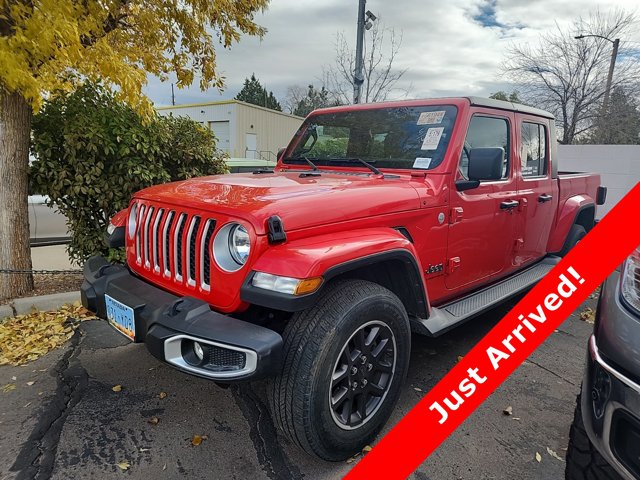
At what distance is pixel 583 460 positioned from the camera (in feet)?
5.67

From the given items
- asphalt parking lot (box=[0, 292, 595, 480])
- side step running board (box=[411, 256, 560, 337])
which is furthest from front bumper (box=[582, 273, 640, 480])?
side step running board (box=[411, 256, 560, 337])

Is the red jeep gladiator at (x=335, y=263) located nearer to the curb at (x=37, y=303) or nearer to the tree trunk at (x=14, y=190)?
the curb at (x=37, y=303)

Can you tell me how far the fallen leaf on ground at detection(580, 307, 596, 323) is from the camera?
4379 millimetres

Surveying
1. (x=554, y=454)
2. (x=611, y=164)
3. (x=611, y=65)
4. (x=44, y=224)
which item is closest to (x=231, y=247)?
(x=554, y=454)

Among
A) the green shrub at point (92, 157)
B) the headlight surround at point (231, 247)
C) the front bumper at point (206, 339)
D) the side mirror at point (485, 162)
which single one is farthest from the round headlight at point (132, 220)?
the side mirror at point (485, 162)

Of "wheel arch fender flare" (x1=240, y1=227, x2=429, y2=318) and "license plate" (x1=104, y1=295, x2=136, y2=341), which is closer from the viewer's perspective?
"wheel arch fender flare" (x1=240, y1=227, x2=429, y2=318)

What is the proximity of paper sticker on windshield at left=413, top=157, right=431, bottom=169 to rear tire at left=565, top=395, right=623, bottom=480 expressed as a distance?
171cm

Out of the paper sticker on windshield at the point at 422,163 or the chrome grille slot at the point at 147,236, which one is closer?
the chrome grille slot at the point at 147,236

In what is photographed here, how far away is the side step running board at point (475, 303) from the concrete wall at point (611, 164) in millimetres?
7408

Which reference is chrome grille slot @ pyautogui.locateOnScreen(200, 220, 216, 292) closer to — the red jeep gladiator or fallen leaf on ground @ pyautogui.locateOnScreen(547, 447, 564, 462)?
the red jeep gladiator

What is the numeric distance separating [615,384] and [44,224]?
7.16 m

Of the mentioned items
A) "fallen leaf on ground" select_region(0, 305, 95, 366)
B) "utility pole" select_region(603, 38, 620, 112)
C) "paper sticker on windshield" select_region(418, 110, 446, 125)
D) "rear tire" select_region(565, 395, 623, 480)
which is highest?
"utility pole" select_region(603, 38, 620, 112)

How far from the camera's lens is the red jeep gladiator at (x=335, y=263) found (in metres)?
Answer: 1.98

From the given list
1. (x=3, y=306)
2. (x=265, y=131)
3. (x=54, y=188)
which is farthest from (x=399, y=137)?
(x=265, y=131)
